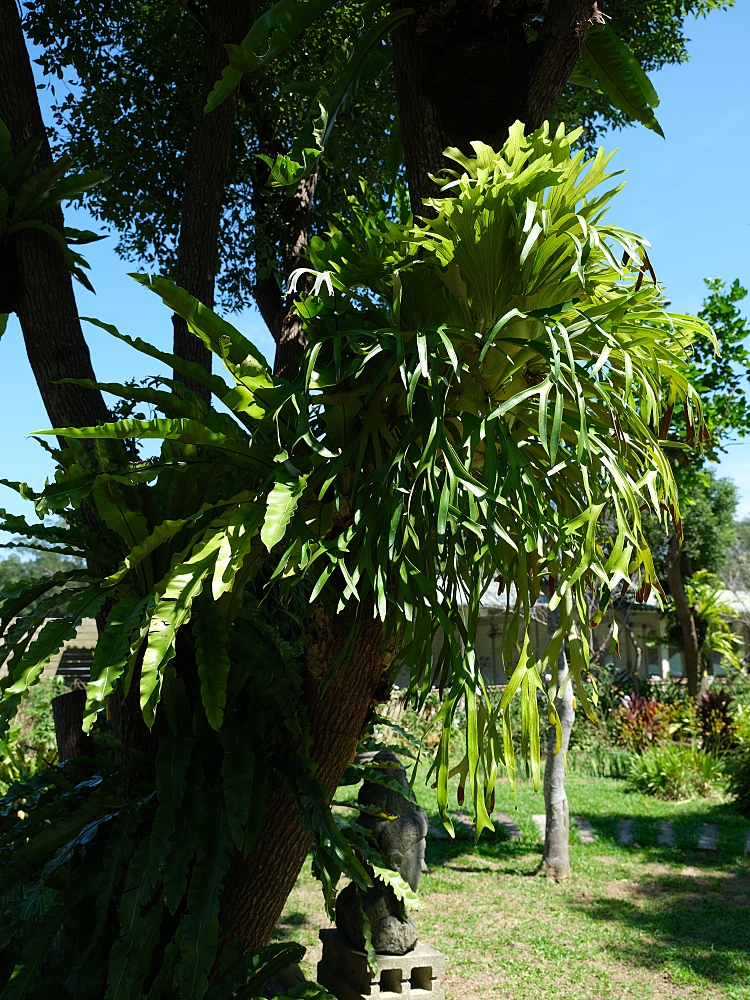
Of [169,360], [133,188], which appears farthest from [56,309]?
[133,188]

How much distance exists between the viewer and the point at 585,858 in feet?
26.8

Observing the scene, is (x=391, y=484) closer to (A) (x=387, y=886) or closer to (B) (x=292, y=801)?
(B) (x=292, y=801)

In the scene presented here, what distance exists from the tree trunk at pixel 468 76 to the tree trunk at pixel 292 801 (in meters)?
1.38

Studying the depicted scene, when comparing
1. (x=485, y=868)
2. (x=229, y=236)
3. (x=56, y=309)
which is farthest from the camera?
(x=485, y=868)

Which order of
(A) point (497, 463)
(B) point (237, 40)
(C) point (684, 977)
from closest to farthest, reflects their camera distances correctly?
(A) point (497, 463), (B) point (237, 40), (C) point (684, 977)

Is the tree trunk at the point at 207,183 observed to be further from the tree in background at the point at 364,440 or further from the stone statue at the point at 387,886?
the stone statue at the point at 387,886

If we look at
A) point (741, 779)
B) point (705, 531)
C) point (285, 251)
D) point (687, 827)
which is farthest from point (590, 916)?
point (705, 531)

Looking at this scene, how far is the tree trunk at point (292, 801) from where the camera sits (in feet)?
8.05

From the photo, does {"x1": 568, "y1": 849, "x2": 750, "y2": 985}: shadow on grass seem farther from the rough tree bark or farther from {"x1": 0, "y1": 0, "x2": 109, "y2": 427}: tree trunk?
{"x1": 0, "y1": 0, "x2": 109, "y2": 427}: tree trunk

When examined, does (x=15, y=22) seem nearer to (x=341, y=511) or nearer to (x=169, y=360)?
(x=169, y=360)

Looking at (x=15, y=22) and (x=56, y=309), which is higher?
(x=15, y=22)

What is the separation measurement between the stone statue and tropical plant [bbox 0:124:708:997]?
216 cm

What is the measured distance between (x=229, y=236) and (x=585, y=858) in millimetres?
6716

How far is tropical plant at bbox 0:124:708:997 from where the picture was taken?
1.94m
